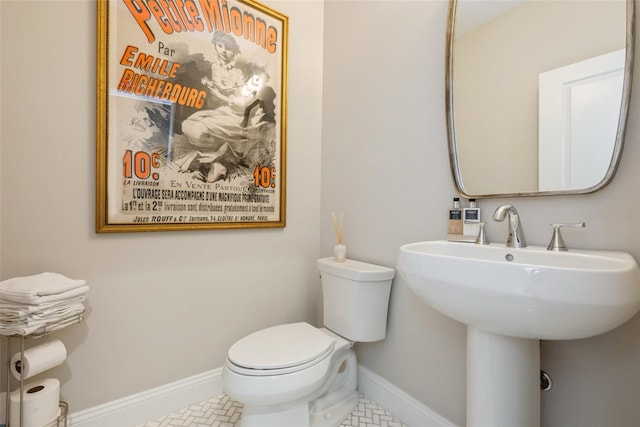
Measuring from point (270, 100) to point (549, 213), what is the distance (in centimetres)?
141

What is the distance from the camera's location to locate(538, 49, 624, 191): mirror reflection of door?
867 millimetres

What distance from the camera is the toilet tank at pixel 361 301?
1.39 metres

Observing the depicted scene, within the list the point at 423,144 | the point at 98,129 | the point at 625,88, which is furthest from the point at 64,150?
the point at 625,88

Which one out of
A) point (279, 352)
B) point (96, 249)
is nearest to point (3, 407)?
point (96, 249)

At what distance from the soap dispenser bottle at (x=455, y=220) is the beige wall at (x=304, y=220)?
0.06m

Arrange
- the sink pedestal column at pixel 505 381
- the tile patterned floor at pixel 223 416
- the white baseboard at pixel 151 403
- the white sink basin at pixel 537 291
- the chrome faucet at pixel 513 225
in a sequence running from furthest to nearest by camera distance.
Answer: the tile patterned floor at pixel 223 416 < the white baseboard at pixel 151 403 < the chrome faucet at pixel 513 225 < the sink pedestal column at pixel 505 381 < the white sink basin at pixel 537 291

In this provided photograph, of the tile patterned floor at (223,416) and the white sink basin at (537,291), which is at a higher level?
the white sink basin at (537,291)

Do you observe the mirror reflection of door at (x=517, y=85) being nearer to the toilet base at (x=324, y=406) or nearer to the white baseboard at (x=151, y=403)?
the toilet base at (x=324, y=406)

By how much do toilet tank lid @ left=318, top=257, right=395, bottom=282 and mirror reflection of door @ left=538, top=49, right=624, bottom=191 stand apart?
0.71 meters

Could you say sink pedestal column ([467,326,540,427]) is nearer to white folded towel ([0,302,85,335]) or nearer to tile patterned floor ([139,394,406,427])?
tile patterned floor ([139,394,406,427])

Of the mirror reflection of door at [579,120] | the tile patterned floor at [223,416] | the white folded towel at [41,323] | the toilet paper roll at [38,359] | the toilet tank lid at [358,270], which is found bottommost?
the tile patterned floor at [223,416]

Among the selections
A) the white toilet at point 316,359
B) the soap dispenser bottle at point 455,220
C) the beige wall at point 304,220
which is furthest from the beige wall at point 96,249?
the soap dispenser bottle at point 455,220

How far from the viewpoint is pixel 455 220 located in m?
1.17

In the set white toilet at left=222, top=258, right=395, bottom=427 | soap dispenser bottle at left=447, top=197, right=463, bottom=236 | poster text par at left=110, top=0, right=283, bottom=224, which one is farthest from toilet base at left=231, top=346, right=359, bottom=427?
poster text par at left=110, top=0, right=283, bottom=224
